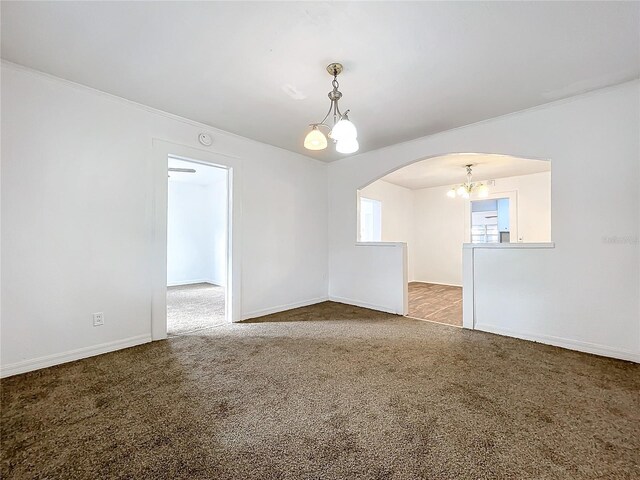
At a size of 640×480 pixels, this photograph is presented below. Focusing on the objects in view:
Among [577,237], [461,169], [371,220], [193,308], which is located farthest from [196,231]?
[577,237]

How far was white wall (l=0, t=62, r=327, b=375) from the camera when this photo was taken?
230 cm

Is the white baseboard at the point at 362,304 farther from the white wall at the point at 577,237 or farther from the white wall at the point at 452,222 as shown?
the white wall at the point at 452,222

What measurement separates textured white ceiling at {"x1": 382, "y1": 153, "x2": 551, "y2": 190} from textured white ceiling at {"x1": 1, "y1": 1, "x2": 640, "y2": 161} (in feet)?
5.79

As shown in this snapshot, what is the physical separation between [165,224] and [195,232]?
4690 mm

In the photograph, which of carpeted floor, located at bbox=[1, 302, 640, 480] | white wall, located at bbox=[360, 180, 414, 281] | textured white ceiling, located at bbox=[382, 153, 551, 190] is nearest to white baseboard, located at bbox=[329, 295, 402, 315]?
carpeted floor, located at bbox=[1, 302, 640, 480]

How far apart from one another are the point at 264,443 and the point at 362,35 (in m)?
2.55

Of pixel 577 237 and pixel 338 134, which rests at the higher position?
pixel 338 134

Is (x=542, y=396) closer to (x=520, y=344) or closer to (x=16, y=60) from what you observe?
(x=520, y=344)

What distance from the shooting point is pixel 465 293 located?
3.54 m

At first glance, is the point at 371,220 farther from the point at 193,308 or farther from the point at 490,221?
the point at 193,308

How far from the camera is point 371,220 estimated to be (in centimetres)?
678

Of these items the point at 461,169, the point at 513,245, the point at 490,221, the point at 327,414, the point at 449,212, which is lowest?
the point at 327,414

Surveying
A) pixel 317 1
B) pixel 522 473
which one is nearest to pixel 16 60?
pixel 317 1

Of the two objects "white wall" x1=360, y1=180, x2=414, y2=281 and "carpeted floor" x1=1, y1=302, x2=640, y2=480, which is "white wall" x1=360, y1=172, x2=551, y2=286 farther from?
"carpeted floor" x1=1, y1=302, x2=640, y2=480
